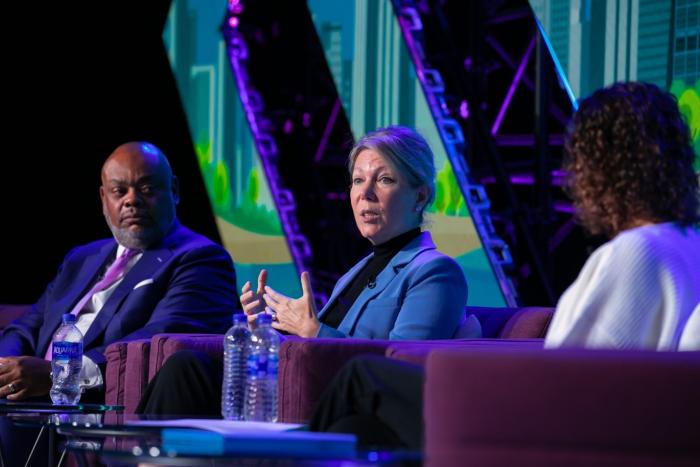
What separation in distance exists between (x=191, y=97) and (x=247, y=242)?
35.2 inches

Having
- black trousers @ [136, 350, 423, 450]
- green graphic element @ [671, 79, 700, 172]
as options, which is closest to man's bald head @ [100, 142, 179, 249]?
green graphic element @ [671, 79, 700, 172]

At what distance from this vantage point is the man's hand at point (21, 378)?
12.1ft

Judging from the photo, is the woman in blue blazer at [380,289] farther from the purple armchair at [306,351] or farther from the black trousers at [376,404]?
the black trousers at [376,404]

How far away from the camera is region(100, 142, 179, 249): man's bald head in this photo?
4324mm

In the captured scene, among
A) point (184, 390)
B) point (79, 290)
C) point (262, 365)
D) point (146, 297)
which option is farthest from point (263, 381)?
point (79, 290)

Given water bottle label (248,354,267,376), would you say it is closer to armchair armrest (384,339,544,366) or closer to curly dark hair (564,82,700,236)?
armchair armrest (384,339,544,366)

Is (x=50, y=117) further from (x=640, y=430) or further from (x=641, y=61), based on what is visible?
(x=640, y=430)

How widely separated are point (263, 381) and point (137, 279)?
5.14 ft

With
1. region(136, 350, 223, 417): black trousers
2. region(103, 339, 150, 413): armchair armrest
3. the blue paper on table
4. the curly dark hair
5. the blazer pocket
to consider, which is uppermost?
the curly dark hair

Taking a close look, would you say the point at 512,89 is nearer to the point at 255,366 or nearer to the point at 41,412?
the point at 255,366

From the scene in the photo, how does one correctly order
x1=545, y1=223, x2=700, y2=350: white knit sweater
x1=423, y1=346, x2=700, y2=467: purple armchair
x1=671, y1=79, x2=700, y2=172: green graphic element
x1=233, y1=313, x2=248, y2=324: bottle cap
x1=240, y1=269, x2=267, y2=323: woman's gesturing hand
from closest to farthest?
x1=423, y1=346, x2=700, y2=467: purple armchair < x1=545, y1=223, x2=700, y2=350: white knit sweater < x1=233, y1=313, x2=248, y2=324: bottle cap < x1=240, y1=269, x2=267, y2=323: woman's gesturing hand < x1=671, y1=79, x2=700, y2=172: green graphic element

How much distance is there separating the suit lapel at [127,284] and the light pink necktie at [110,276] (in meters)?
0.09

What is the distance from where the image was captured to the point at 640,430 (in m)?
1.75

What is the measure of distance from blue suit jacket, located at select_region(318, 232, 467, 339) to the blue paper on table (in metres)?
1.47
